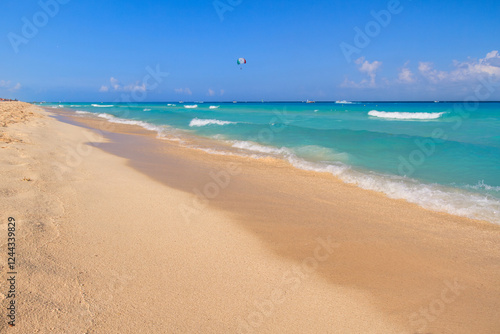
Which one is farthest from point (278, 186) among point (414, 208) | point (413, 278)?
point (413, 278)

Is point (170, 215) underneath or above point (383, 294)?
above

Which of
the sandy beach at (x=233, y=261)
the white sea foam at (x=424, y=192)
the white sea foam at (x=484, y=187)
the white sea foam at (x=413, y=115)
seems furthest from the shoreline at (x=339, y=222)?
the white sea foam at (x=413, y=115)

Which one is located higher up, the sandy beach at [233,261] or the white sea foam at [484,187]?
the sandy beach at [233,261]

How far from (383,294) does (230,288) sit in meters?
1.65

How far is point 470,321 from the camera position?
2.87m

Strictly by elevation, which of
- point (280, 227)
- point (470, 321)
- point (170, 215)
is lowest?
point (470, 321)

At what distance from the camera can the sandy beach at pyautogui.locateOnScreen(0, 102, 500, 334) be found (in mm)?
2654

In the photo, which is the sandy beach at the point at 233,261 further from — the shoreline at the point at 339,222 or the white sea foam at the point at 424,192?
the white sea foam at the point at 424,192

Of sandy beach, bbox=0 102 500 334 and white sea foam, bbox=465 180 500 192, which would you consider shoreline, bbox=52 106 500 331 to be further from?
white sea foam, bbox=465 180 500 192

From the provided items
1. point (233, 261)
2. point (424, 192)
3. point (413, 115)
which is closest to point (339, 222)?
point (233, 261)

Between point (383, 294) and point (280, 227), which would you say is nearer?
point (383, 294)

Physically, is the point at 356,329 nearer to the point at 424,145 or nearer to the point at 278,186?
the point at 278,186

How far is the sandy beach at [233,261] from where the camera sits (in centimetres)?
265

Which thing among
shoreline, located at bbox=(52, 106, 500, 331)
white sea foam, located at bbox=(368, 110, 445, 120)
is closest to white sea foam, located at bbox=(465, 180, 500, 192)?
shoreline, located at bbox=(52, 106, 500, 331)
